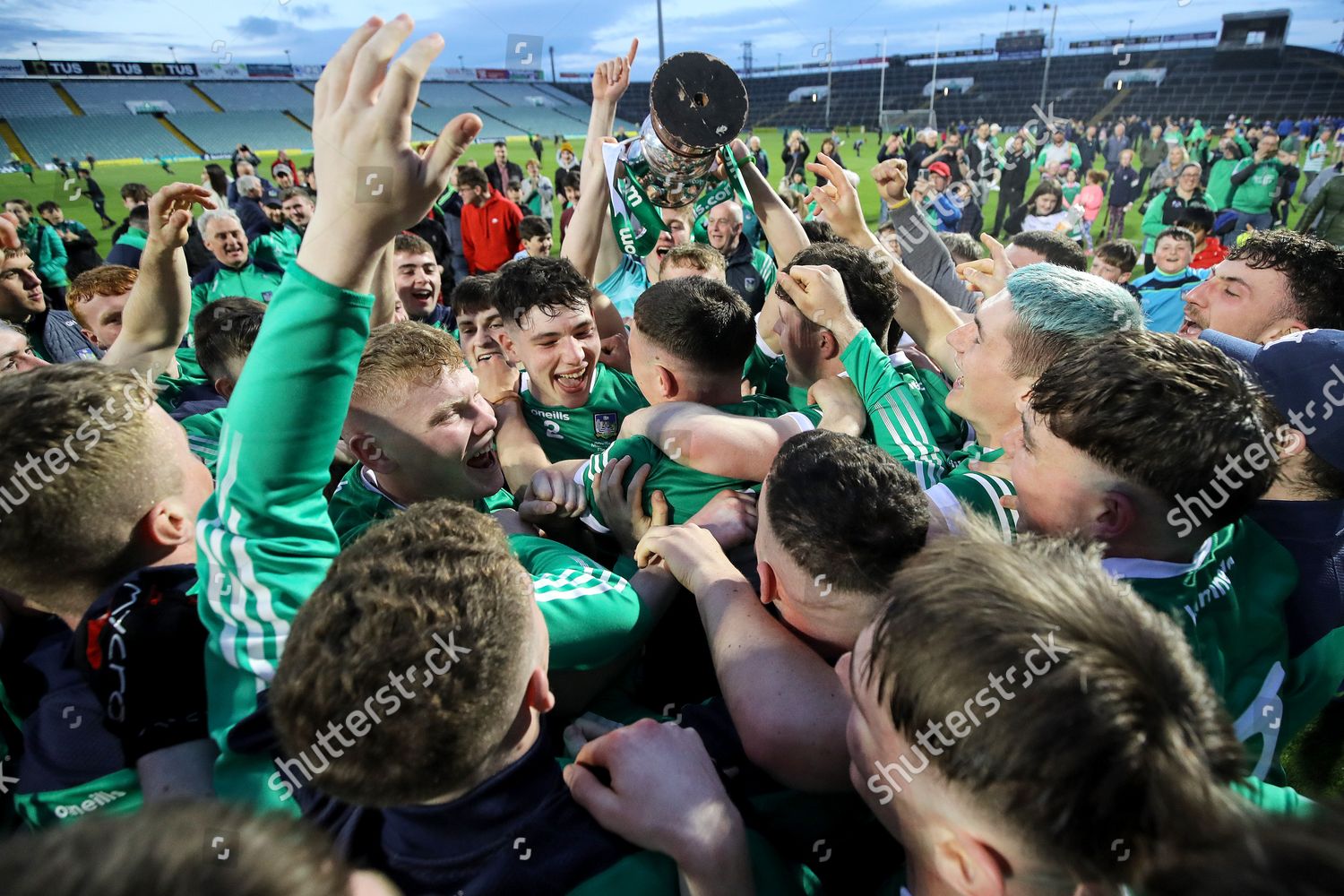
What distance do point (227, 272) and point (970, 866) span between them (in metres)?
7.09

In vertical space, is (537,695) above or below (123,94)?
below

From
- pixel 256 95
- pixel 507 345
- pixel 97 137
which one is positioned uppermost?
pixel 256 95

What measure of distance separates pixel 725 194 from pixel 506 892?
148 inches

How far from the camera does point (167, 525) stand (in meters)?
1.38

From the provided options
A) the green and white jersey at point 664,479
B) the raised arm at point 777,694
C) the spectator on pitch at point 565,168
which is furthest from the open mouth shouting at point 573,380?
the spectator on pitch at point 565,168

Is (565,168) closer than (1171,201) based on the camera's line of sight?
No

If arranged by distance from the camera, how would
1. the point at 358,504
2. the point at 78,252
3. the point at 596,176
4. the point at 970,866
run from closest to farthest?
the point at 970,866, the point at 358,504, the point at 596,176, the point at 78,252

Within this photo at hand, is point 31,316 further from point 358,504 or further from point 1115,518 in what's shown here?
point 1115,518

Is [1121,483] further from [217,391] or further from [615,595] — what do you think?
[217,391]

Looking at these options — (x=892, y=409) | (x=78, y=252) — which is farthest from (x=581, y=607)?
(x=78, y=252)

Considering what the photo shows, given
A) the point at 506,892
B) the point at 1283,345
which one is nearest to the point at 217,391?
the point at 506,892

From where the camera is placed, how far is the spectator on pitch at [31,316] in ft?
15.6

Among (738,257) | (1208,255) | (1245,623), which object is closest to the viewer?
(1245,623)

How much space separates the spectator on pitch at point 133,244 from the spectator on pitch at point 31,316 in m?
1.56
